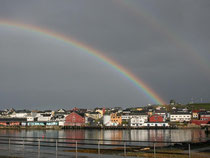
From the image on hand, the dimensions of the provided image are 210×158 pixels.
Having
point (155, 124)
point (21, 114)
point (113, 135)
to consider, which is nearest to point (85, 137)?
point (113, 135)

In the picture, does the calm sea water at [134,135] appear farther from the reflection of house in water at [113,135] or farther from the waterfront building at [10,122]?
the waterfront building at [10,122]

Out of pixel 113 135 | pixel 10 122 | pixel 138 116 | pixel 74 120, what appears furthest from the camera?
pixel 10 122

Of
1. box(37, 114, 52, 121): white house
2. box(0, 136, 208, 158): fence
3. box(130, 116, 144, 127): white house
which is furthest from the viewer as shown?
box(37, 114, 52, 121): white house

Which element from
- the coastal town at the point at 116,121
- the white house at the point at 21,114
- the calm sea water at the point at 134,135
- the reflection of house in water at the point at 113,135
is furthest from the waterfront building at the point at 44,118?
the reflection of house in water at the point at 113,135

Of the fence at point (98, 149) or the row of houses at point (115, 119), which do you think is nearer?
the fence at point (98, 149)

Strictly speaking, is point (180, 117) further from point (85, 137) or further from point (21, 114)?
point (21, 114)

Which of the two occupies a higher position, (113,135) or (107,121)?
(107,121)

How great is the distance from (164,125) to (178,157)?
114011 mm

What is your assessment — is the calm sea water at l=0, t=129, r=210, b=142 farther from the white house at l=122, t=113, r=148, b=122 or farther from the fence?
the white house at l=122, t=113, r=148, b=122

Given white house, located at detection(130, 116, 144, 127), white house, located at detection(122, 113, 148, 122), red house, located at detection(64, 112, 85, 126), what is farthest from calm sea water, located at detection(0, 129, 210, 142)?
white house, located at detection(122, 113, 148, 122)

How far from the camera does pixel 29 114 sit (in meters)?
171

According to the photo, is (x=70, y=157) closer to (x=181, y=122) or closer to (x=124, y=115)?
(x=181, y=122)

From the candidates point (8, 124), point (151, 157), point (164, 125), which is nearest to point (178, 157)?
point (151, 157)

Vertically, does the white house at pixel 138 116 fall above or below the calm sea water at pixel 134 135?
above
